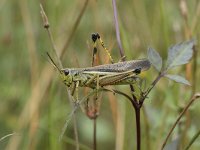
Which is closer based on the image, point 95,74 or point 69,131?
point 95,74

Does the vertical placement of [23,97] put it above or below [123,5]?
below

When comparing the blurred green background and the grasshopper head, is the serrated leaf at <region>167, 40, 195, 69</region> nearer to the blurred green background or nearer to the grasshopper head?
the grasshopper head

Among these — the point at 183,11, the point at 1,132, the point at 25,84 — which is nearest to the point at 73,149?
the point at 1,132

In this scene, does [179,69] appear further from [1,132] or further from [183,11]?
[1,132]

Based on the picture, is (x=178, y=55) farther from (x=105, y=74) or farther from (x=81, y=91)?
(x=81, y=91)

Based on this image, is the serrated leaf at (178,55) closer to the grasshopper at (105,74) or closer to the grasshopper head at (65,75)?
the grasshopper at (105,74)

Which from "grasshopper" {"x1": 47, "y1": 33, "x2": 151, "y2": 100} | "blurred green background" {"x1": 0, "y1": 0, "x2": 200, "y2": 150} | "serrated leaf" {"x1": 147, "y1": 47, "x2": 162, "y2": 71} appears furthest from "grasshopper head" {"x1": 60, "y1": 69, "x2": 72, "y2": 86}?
"blurred green background" {"x1": 0, "y1": 0, "x2": 200, "y2": 150}

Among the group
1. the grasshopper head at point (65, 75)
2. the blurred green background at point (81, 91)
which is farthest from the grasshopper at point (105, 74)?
the blurred green background at point (81, 91)
